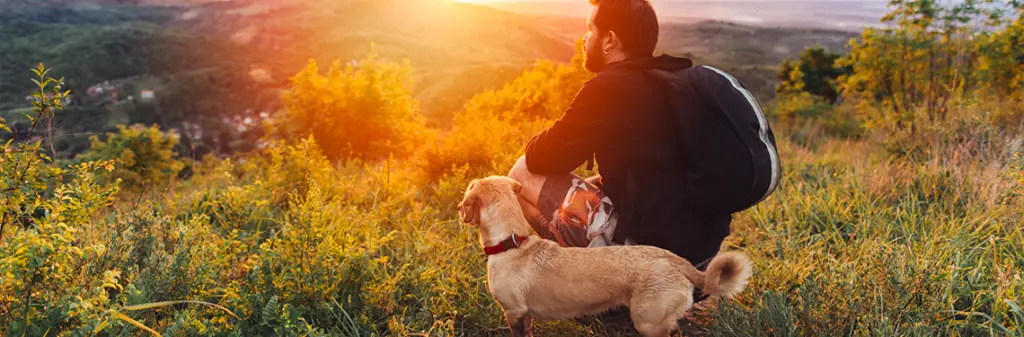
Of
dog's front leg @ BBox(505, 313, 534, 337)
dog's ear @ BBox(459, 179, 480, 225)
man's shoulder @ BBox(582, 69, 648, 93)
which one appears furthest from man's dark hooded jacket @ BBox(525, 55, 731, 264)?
dog's front leg @ BBox(505, 313, 534, 337)

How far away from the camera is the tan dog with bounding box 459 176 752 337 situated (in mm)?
2248

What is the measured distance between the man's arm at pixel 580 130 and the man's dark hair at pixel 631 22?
259 millimetres

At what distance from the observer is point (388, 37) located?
8869 cm

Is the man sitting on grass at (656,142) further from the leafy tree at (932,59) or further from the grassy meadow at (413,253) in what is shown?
the leafy tree at (932,59)

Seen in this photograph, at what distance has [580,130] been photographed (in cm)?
Answer: 255

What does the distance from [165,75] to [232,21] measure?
20.7 meters

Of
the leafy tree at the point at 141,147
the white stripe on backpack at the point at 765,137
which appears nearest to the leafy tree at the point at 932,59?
the white stripe on backpack at the point at 765,137

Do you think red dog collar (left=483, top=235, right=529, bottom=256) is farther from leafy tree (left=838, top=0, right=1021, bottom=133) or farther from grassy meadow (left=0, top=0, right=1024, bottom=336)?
leafy tree (left=838, top=0, right=1021, bottom=133)

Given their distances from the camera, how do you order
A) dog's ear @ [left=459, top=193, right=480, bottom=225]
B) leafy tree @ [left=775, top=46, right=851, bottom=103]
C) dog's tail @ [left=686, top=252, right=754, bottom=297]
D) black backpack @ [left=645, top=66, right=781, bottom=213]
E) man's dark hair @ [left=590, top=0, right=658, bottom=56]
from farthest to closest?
leafy tree @ [left=775, top=46, right=851, bottom=103]
dog's ear @ [left=459, top=193, right=480, bottom=225]
man's dark hair @ [left=590, top=0, right=658, bottom=56]
black backpack @ [left=645, top=66, right=781, bottom=213]
dog's tail @ [left=686, top=252, right=754, bottom=297]

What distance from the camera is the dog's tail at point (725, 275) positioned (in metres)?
2.22

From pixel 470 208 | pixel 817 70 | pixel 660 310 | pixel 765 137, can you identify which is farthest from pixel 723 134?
pixel 817 70

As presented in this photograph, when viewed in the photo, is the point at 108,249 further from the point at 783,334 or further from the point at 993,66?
the point at 993,66

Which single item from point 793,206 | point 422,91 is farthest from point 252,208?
point 422,91

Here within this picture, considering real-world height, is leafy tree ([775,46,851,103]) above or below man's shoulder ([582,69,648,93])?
below
